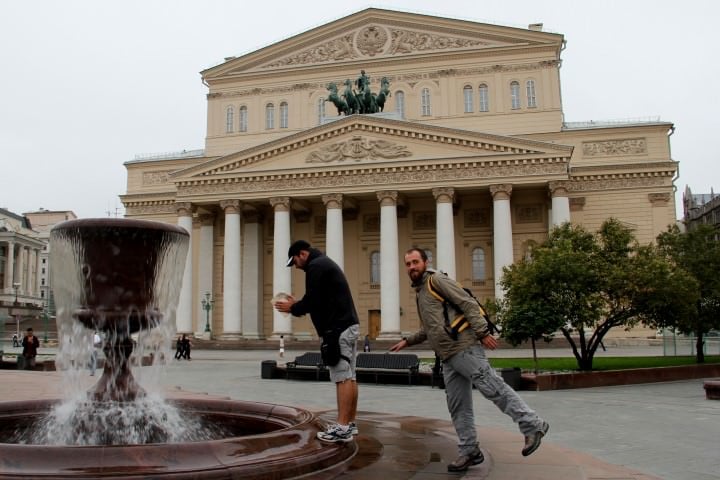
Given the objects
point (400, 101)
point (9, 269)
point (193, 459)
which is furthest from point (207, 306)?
point (9, 269)

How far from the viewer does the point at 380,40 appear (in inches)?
2013

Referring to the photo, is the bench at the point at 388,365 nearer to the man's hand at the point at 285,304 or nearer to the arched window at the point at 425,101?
the man's hand at the point at 285,304

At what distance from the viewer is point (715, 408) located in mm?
12562

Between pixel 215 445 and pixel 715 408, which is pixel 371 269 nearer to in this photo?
pixel 715 408

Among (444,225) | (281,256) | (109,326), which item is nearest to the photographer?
(109,326)

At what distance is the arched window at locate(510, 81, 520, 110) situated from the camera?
48344 millimetres

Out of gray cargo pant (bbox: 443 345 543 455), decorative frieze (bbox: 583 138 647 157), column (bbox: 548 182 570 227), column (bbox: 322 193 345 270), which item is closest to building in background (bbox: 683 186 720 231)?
decorative frieze (bbox: 583 138 647 157)

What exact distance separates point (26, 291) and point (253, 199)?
211 ft

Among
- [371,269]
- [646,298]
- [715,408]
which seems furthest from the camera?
[371,269]

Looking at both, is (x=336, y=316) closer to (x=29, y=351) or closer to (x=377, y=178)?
(x=29, y=351)

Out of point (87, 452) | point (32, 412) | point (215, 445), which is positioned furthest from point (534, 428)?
point (32, 412)

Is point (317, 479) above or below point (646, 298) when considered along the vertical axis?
below

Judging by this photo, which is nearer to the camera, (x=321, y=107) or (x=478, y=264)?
(x=478, y=264)

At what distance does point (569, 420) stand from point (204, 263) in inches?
1519
